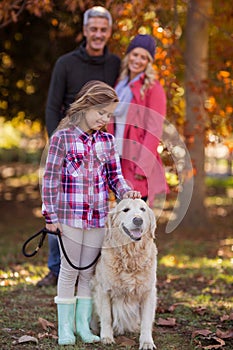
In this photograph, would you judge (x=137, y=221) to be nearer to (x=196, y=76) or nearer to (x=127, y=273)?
(x=127, y=273)

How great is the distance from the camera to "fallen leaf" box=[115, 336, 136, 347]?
4168 millimetres

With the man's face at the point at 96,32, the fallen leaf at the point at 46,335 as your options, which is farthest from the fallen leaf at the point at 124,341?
the man's face at the point at 96,32

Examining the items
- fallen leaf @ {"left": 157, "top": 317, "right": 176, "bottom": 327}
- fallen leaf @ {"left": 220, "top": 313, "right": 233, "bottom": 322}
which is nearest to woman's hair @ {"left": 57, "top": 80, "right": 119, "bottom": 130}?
fallen leaf @ {"left": 157, "top": 317, "right": 176, "bottom": 327}

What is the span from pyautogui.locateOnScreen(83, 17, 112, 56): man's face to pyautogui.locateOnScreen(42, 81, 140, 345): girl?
3.56ft

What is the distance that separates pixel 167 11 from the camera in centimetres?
770

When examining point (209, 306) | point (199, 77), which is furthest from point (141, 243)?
point (199, 77)

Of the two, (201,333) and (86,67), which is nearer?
(201,333)

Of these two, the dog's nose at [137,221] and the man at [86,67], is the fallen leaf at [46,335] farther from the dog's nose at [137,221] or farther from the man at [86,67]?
the man at [86,67]

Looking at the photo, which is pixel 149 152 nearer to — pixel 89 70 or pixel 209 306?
pixel 89 70

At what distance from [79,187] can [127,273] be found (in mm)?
672

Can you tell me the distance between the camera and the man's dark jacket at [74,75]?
520 centimetres

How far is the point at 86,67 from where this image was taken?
5.23 meters

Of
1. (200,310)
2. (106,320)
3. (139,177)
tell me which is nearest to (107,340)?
(106,320)

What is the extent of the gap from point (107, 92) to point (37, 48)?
21.1 ft
